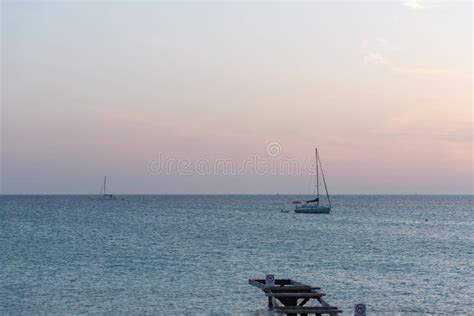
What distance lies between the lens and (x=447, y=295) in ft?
128

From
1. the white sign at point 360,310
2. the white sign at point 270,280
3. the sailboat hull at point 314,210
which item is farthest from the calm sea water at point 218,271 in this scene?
the sailboat hull at point 314,210

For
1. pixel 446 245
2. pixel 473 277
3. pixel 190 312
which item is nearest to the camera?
pixel 190 312

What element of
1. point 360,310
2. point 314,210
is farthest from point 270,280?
point 314,210

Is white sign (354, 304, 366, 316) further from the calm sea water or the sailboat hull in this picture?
the sailboat hull

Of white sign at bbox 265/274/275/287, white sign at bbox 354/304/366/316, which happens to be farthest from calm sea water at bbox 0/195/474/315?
white sign at bbox 354/304/366/316

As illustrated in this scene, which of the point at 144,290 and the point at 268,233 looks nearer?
the point at 144,290

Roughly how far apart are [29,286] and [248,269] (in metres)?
15.1

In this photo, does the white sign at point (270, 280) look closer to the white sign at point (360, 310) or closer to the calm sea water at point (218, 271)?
the calm sea water at point (218, 271)

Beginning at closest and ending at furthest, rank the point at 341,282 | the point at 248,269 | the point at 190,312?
the point at 190,312
the point at 341,282
the point at 248,269

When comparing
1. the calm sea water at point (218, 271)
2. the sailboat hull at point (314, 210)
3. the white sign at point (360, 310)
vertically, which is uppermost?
the sailboat hull at point (314, 210)

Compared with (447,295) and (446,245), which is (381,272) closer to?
(447,295)

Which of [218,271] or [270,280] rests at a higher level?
[270,280]

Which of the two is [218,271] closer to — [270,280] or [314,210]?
[270,280]

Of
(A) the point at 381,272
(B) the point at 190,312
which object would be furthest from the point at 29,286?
(A) the point at 381,272
